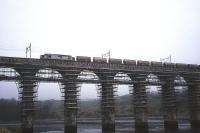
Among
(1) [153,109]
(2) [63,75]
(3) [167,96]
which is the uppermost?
(2) [63,75]

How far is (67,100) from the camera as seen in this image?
7362cm

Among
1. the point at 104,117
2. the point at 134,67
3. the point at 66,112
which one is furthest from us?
the point at 134,67

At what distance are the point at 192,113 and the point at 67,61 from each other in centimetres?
4627

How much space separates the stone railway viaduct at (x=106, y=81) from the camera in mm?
69562

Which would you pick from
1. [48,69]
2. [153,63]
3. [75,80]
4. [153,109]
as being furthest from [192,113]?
[153,109]

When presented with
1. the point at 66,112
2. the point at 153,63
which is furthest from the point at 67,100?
the point at 153,63

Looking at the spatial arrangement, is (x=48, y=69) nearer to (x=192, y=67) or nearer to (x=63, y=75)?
(x=63, y=75)

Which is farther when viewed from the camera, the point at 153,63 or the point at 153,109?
the point at 153,109

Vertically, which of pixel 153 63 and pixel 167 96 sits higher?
pixel 153 63

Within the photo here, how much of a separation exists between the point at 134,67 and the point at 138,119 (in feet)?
47.0

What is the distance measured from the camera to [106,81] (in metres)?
80.0

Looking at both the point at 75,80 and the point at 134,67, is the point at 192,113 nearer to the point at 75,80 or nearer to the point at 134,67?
the point at 134,67

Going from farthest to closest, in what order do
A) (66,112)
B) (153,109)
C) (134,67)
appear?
(153,109)
(134,67)
(66,112)

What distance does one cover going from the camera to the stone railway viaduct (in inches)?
2739
